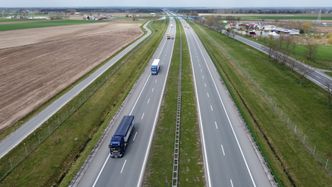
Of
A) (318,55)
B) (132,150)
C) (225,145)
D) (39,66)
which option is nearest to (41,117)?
(132,150)

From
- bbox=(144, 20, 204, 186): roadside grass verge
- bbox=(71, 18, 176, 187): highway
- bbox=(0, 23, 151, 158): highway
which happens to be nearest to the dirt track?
bbox=(0, 23, 151, 158): highway

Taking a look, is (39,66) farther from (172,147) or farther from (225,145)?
(225,145)

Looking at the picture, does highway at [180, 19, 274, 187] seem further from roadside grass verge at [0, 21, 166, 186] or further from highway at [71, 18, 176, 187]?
roadside grass verge at [0, 21, 166, 186]

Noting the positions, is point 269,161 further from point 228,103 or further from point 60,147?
point 60,147

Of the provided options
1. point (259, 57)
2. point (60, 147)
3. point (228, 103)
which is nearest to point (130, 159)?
point (60, 147)

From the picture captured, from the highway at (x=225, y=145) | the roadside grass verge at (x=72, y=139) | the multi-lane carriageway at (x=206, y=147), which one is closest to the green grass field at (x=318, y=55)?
the multi-lane carriageway at (x=206, y=147)
